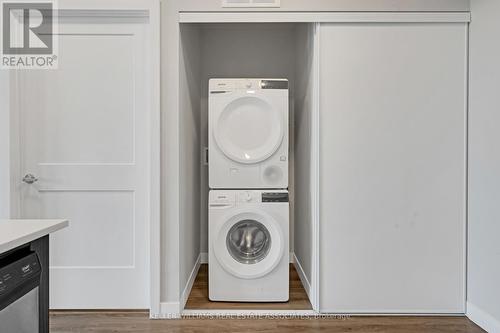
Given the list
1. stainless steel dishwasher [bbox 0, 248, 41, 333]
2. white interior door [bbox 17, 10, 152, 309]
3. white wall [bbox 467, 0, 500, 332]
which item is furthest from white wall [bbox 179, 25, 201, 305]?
white wall [bbox 467, 0, 500, 332]

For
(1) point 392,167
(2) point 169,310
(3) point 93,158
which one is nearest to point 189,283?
(2) point 169,310

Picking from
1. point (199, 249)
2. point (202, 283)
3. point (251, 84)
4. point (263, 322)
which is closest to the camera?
point (263, 322)

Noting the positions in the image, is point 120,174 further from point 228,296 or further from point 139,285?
point 228,296

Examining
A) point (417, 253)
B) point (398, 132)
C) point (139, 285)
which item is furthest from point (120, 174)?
point (417, 253)

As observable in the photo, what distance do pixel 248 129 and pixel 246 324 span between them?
1375mm

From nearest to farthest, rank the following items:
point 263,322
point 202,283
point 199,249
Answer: point 263,322, point 202,283, point 199,249

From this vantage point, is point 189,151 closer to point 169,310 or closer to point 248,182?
point 248,182

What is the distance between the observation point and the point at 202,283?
10.2ft

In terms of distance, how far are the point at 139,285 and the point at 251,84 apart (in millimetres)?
1677

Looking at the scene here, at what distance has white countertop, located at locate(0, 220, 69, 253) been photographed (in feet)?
3.32

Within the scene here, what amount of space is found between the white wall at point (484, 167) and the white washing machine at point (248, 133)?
127 cm

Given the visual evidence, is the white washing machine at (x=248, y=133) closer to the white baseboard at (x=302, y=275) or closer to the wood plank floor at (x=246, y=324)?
the white baseboard at (x=302, y=275)

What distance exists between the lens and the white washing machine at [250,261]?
104 inches

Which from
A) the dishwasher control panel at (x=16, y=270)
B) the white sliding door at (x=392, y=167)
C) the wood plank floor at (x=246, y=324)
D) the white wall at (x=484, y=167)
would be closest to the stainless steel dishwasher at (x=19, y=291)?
the dishwasher control panel at (x=16, y=270)
